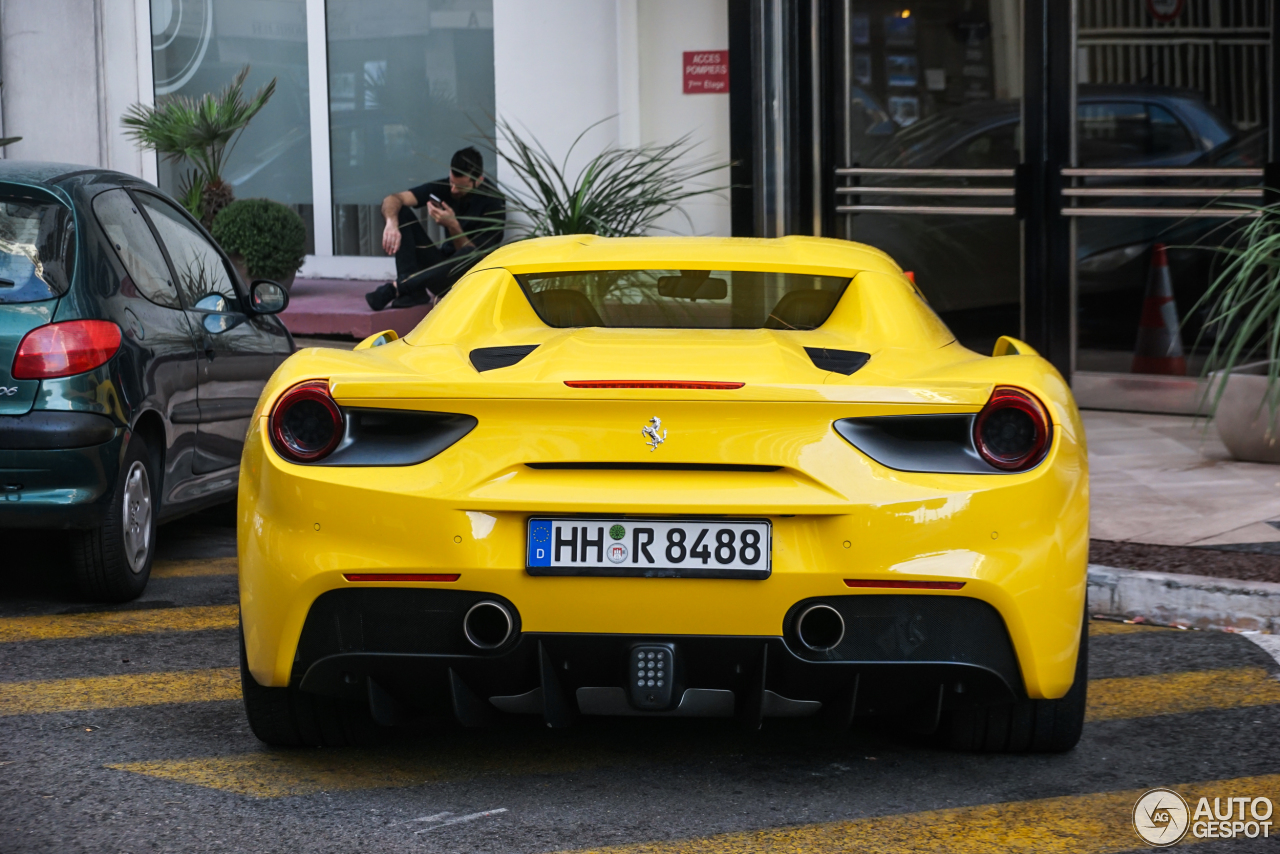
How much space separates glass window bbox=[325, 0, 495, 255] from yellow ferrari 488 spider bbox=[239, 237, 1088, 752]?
10.3m

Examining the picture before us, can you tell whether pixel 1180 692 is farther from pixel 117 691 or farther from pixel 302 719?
pixel 117 691

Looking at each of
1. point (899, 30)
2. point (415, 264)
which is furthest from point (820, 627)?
point (415, 264)

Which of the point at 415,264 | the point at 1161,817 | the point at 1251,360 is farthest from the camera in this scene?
the point at 415,264

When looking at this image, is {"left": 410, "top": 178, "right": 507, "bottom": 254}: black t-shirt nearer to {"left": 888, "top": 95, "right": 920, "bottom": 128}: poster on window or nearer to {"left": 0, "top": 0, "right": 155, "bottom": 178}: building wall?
{"left": 888, "top": 95, "right": 920, "bottom": 128}: poster on window

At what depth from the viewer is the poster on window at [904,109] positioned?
10.8 m

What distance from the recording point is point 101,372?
5367 millimetres

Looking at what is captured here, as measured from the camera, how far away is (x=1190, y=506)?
678cm

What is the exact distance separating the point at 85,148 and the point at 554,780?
12952mm

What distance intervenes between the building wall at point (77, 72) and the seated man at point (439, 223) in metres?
4.20

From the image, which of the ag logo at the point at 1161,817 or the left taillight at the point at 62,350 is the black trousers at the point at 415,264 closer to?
the left taillight at the point at 62,350

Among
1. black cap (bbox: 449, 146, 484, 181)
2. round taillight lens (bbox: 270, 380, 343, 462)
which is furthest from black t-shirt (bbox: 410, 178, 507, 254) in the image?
round taillight lens (bbox: 270, 380, 343, 462)

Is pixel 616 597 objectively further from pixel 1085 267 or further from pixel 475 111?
pixel 475 111

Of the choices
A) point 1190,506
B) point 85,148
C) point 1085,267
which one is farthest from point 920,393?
point 85,148

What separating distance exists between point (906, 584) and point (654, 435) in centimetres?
59
